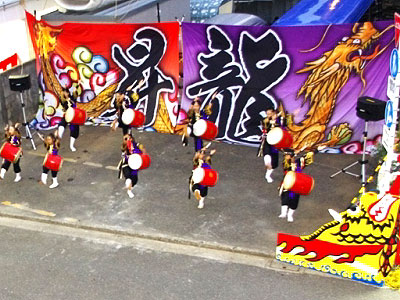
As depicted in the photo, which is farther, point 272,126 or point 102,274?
point 272,126

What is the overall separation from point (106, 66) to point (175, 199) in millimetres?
4468

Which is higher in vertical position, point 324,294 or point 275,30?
point 275,30

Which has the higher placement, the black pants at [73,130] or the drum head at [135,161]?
the drum head at [135,161]

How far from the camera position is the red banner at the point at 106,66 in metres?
13.1

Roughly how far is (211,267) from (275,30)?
216 inches

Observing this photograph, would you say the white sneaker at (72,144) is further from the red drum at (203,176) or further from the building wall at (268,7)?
the building wall at (268,7)

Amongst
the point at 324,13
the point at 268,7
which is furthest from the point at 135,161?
the point at 268,7

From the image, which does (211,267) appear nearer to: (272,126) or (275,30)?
(272,126)

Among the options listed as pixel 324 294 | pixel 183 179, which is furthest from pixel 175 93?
pixel 324 294

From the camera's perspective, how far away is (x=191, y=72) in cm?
1293

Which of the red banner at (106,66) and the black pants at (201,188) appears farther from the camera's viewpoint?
the red banner at (106,66)

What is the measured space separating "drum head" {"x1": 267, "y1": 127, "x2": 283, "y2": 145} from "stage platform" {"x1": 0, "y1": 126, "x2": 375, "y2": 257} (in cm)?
92

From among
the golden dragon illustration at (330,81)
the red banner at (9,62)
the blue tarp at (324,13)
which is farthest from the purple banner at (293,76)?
the red banner at (9,62)

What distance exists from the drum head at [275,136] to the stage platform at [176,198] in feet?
3.01
